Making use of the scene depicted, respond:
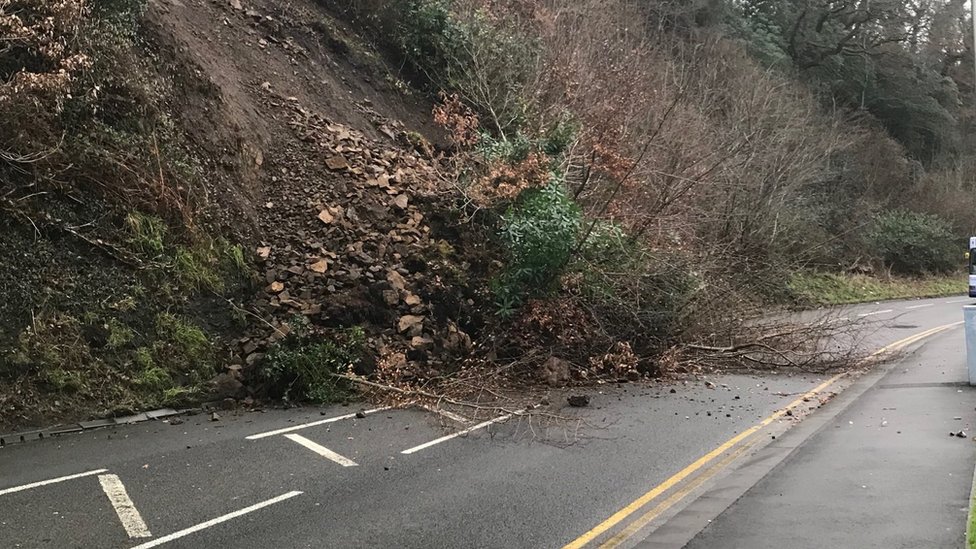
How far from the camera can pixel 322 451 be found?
7430 millimetres

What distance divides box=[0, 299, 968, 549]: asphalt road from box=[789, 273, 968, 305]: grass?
49.8 feet

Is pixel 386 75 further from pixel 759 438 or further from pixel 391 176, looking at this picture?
pixel 759 438

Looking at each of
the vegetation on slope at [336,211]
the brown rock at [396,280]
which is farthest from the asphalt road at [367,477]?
the brown rock at [396,280]

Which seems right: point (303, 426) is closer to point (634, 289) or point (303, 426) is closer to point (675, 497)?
point (675, 497)

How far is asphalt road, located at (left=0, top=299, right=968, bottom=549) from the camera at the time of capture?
17.5 feet

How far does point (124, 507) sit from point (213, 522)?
0.87m

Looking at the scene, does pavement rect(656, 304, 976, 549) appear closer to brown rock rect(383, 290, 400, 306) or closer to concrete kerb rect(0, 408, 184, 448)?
brown rock rect(383, 290, 400, 306)

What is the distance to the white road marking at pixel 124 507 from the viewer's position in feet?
17.6

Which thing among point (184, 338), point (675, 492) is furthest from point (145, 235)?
point (675, 492)

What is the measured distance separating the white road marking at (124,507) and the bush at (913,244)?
35.9 meters

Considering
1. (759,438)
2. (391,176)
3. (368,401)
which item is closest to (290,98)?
(391,176)

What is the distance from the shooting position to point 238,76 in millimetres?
15359

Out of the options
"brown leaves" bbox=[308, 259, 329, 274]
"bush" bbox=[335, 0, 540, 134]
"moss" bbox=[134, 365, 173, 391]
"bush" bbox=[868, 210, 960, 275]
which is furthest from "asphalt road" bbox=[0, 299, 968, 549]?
"bush" bbox=[868, 210, 960, 275]

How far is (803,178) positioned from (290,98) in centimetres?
1922
